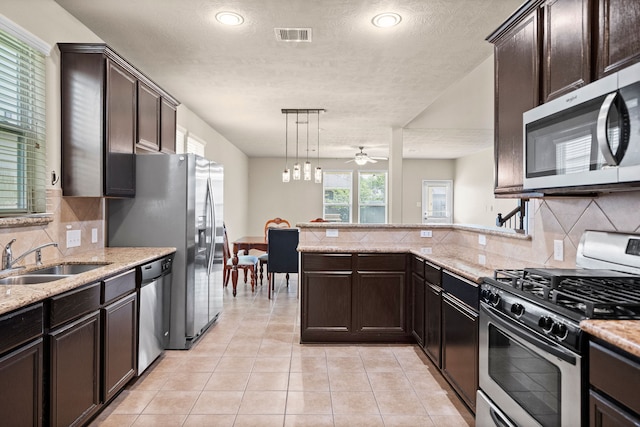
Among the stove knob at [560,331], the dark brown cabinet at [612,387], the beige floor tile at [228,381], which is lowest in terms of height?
the beige floor tile at [228,381]

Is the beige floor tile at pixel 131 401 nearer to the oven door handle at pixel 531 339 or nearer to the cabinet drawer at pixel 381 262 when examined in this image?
the cabinet drawer at pixel 381 262

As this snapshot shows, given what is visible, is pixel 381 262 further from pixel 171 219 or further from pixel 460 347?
pixel 171 219

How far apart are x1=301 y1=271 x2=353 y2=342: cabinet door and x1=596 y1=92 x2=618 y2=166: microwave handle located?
2.32 m

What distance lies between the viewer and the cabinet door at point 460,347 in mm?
2131

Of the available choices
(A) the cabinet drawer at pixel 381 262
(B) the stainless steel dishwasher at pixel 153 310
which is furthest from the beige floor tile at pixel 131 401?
(A) the cabinet drawer at pixel 381 262

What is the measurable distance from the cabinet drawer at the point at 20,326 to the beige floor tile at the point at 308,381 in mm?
1577

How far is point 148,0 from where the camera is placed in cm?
248

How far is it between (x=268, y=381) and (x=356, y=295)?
3.55ft

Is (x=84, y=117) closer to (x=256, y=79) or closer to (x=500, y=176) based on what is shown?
(x=256, y=79)

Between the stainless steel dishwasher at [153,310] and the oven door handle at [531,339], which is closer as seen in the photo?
the oven door handle at [531,339]

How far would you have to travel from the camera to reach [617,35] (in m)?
1.46

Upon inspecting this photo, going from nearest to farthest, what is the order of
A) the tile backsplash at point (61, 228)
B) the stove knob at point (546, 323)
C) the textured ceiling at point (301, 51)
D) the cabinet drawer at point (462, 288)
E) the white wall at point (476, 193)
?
the stove knob at point (546, 323)
the cabinet drawer at point (462, 288)
the tile backsplash at point (61, 228)
the textured ceiling at point (301, 51)
the white wall at point (476, 193)

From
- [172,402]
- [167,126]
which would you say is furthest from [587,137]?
[167,126]

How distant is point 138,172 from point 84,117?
0.68 metres
